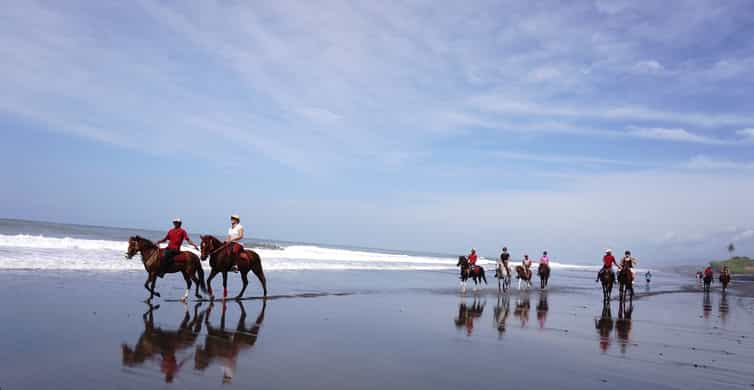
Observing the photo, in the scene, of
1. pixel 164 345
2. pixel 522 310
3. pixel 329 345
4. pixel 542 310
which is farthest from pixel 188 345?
pixel 542 310

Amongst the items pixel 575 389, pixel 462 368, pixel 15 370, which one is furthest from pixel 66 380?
pixel 575 389

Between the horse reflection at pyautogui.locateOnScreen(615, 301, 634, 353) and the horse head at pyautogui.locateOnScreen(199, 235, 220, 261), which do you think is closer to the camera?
the horse reflection at pyautogui.locateOnScreen(615, 301, 634, 353)

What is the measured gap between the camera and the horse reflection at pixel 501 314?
11.8 m

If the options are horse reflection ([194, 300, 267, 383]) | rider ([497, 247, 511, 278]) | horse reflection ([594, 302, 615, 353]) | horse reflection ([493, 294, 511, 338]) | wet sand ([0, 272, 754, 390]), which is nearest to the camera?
wet sand ([0, 272, 754, 390])

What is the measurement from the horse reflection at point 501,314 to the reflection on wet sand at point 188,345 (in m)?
5.54

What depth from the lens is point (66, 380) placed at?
5.64 metres

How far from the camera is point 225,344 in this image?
8.04 m

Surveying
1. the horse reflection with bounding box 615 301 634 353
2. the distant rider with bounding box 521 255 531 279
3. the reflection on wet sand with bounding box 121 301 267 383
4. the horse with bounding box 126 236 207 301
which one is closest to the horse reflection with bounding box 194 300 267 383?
the reflection on wet sand with bounding box 121 301 267 383

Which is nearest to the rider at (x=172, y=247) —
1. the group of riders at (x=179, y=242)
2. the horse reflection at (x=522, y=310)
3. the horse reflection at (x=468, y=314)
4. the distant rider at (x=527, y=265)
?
the group of riders at (x=179, y=242)

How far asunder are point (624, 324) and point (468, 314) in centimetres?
434

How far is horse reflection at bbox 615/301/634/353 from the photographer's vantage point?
10600 mm

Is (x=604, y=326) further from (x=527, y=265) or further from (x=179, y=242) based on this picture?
(x=527, y=265)

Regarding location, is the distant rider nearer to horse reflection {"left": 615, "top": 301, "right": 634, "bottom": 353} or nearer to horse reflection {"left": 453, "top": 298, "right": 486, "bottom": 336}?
horse reflection {"left": 615, "top": 301, "right": 634, "bottom": 353}

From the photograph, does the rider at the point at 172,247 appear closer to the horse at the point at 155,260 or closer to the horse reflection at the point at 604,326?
the horse at the point at 155,260
